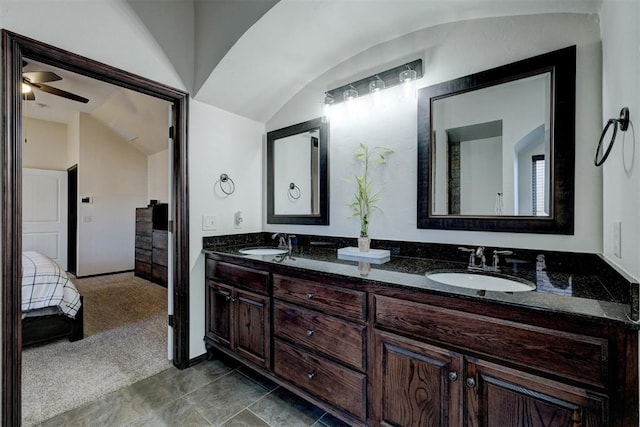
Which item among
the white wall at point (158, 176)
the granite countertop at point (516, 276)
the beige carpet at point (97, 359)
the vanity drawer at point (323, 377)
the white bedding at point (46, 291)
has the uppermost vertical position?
the white wall at point (158, 176)

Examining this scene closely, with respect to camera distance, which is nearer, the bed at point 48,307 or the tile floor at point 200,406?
the tile floor at point 200,406

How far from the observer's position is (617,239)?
3.52 ft

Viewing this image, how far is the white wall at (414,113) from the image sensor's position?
1.34m

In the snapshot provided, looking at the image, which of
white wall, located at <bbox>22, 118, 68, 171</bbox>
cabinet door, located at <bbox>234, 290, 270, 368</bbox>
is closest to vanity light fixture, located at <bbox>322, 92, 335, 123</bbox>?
cabinet door, located at <bbox>234, 290, 270, 368</bbox>

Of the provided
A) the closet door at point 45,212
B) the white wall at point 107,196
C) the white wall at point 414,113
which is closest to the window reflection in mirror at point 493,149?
the white wall at point 414,113

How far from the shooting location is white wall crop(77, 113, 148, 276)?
501 centimetres

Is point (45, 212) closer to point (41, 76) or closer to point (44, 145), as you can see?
point (44, 145)

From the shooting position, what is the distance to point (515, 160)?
1537 millimetres

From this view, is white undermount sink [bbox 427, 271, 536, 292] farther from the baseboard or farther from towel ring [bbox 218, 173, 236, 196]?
the baseboard

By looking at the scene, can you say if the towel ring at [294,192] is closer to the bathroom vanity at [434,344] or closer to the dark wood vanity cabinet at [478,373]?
the bathroom vanity at [434,344]

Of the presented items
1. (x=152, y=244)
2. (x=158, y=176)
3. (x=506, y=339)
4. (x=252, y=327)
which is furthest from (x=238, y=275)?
(x=158, y=176)

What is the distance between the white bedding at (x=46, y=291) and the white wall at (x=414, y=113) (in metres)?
2.02

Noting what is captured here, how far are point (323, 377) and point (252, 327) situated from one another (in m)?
0.61

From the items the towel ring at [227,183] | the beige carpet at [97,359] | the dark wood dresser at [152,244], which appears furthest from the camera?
the dark wood dresser at [152,244]
